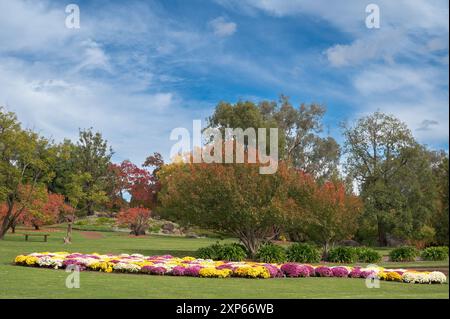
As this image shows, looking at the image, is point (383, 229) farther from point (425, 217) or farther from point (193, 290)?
point (193, 290)

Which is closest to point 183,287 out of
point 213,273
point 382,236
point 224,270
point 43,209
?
point 213,273

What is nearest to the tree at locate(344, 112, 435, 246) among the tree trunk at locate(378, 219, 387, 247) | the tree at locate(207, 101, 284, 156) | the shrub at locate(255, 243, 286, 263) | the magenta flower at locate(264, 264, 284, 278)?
the tree trunk at locate(378, 219, 387, 247)

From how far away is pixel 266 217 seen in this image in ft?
98.2

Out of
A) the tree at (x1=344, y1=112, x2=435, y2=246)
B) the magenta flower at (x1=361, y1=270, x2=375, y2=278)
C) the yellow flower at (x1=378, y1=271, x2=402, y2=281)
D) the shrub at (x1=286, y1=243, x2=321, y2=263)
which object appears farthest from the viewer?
the tree at (x1=344, y1=112, x2=435, y2=246)

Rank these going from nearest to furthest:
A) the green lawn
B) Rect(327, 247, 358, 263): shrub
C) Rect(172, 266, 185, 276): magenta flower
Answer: the green lawn
Rect(172, 266, 185, 276): magenta flower
Rect(327, 247, 358, 263): shrub

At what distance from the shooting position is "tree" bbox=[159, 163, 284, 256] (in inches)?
1179

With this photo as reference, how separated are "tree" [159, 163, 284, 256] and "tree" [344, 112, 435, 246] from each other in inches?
950

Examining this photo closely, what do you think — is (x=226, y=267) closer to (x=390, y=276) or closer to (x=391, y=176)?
(x=390, y=276)

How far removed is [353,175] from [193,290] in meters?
44.5

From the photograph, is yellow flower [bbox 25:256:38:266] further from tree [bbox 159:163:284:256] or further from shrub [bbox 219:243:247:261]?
tree [bbox 159:163:284:256]

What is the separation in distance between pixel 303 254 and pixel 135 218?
3387 centimetres

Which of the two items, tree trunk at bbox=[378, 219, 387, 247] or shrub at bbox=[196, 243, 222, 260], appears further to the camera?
tree trunk at bbox=[378, 219, 387, 247]

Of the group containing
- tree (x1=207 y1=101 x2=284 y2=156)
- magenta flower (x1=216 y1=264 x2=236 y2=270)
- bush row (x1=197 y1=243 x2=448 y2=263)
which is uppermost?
tree (x1=207 y1=101 x2=284 y2=156)
